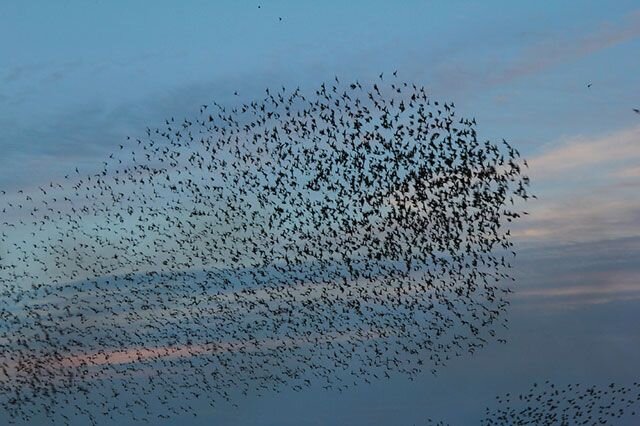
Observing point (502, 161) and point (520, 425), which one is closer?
point (502, 161)

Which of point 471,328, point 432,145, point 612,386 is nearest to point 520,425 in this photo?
point 612,386

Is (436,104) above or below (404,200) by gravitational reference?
above

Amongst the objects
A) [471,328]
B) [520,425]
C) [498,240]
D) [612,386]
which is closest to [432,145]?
[498,240]

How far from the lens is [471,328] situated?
5575cm

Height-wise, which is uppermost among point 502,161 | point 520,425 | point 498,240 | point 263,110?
point 263,110

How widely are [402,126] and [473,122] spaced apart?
3.23 meters

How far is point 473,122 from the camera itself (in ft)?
173

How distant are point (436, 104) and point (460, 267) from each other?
9745 millimetres

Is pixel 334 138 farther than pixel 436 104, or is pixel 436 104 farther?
pixel 334 138

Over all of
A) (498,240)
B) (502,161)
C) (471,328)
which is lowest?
(471,328)

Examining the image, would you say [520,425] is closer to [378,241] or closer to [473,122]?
[378,241]

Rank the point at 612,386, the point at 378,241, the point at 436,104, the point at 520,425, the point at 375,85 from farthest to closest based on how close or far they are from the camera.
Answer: the point at 520,425 → the point at 612,386 → the point at 378,241 → the point at 436,104 → the point at 375,85

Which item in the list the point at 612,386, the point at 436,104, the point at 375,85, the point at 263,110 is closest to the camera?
the point at 375,85

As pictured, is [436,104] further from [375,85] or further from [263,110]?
[263,110]
